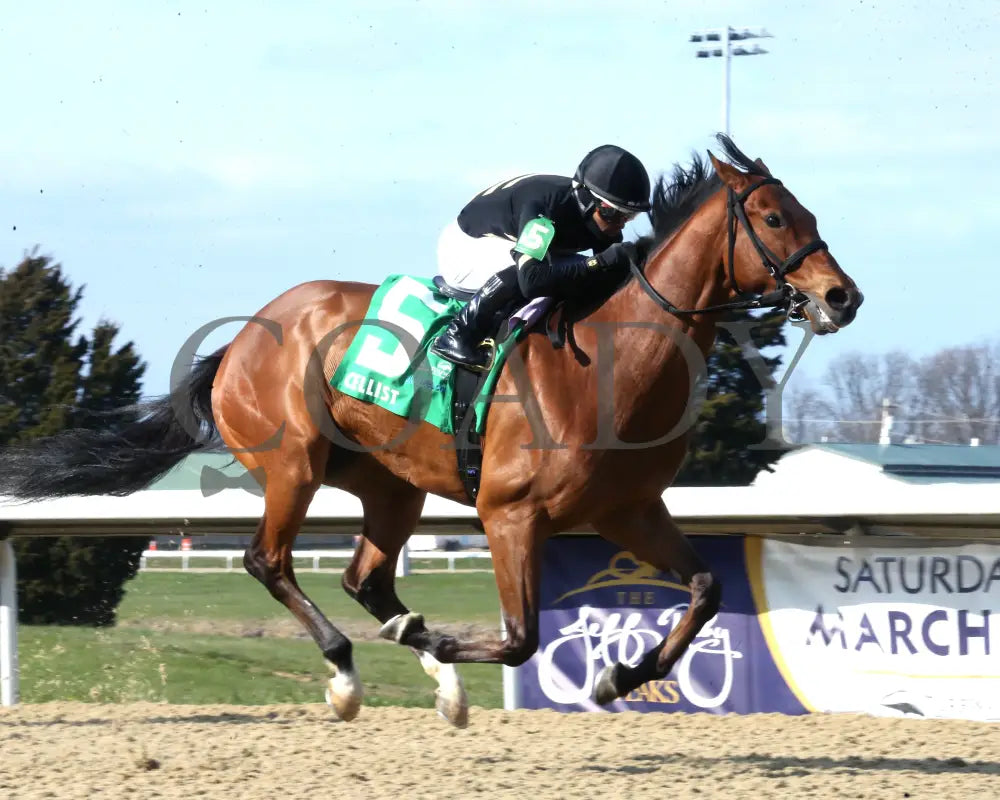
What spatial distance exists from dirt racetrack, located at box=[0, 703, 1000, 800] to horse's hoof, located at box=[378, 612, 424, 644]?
503mm

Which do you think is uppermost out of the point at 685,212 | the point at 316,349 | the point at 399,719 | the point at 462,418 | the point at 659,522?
the point at 685,212

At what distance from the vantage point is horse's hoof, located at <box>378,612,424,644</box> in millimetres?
5090

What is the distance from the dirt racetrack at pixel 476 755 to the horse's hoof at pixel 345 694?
7.9 inches

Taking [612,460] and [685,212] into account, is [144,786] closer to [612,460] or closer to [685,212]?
[612,460]

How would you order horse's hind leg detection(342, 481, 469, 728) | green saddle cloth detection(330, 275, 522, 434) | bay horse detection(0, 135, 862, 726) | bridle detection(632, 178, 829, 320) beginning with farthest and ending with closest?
horse's hind leg detection(342, 481, 469, 728) → green saddle cloth detection(330, 275, 522, 434) → bay horse detection(0, 135, 862, 726) → bridle detection(632, 178, 829, 320)

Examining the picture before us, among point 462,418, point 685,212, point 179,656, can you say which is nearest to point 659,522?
point 462,418

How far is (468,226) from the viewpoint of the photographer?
201 inches

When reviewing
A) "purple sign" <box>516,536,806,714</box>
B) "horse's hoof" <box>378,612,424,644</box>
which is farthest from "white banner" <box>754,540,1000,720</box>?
"horse's hoof" <box>378,612,424,644</box>

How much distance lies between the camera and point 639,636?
6.64 metres

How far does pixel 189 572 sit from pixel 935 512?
1370 centimetres

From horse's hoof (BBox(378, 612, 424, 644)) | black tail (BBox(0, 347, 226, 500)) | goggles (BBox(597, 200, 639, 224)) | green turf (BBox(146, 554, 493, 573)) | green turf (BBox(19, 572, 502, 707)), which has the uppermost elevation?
goggles (BBox(597, 200, 639, 224))

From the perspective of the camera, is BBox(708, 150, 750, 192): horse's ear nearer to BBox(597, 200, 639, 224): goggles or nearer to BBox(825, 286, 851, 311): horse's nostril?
BBox(597, 200, 639, 224): goggles

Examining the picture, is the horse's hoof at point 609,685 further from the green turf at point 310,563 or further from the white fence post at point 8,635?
the green turf at point 310,563

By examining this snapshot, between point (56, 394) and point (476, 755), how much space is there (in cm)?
833
